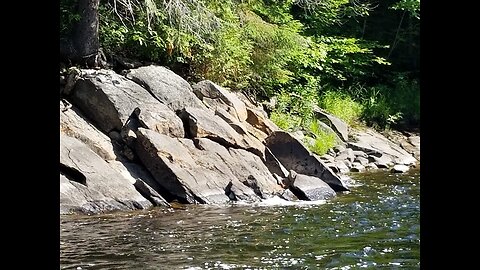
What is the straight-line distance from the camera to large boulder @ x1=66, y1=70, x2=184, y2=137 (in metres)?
14.0

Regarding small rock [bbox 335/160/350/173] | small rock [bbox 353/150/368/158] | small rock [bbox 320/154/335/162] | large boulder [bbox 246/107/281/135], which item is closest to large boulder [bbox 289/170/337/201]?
large boulder [bbox 246/107/281/135]

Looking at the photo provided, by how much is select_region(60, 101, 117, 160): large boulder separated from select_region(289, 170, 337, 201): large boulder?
350 centimetres

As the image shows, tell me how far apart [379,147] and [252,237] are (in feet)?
41.1

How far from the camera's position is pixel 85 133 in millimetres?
13492

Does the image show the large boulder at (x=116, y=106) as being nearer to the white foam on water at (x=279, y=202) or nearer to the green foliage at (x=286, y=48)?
the green foliage at (x=286, y=48)

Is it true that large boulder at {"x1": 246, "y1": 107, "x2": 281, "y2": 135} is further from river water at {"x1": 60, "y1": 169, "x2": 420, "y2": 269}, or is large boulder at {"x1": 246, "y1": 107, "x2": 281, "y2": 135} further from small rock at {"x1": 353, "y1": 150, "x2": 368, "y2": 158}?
river water at {"x1": 60, "y1": 169, "x2": 420, "y2": 269}

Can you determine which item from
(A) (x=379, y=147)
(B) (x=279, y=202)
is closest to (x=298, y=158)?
(B) (x=279, y=202)

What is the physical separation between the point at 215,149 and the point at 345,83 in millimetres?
14178

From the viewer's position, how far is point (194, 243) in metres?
9.06

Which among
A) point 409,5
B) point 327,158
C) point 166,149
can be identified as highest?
point 409,5

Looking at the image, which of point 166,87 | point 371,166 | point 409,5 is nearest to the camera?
point 166,87

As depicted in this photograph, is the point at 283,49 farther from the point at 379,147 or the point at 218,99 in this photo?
the point at 218,99
